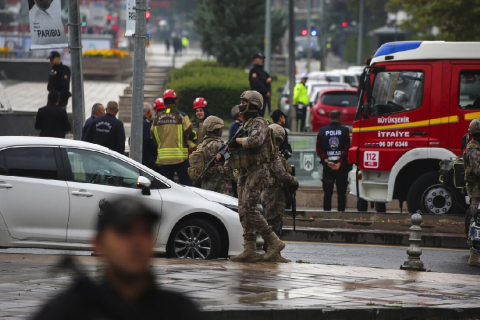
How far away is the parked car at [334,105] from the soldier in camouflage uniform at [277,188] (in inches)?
703

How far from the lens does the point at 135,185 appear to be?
35.1 feet

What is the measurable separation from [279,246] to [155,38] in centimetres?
12362

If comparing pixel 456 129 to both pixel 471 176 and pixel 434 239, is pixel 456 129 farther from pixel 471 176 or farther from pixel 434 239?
pixel 471 176

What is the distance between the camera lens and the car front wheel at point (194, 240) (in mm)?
10688

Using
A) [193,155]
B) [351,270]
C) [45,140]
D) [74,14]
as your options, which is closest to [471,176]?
[351,270]

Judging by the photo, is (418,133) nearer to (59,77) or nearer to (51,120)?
(51,120)

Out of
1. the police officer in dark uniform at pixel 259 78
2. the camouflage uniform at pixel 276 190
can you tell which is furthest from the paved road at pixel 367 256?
the police officer in dark uniform at pixel 259 78

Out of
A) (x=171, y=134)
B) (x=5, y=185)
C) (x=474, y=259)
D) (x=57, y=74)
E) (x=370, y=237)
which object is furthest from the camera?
(x=57, y=74)

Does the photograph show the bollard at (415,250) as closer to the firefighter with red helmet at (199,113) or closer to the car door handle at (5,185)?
the car door handle at (5,185)

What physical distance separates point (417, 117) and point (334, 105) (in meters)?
14.7

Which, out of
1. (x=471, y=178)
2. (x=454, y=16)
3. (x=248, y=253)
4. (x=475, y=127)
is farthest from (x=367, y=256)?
(x=454, y=16)

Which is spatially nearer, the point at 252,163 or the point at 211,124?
the point at 252,163

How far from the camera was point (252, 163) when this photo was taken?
1013 cm

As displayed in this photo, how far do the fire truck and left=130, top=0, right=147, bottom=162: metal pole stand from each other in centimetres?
414
